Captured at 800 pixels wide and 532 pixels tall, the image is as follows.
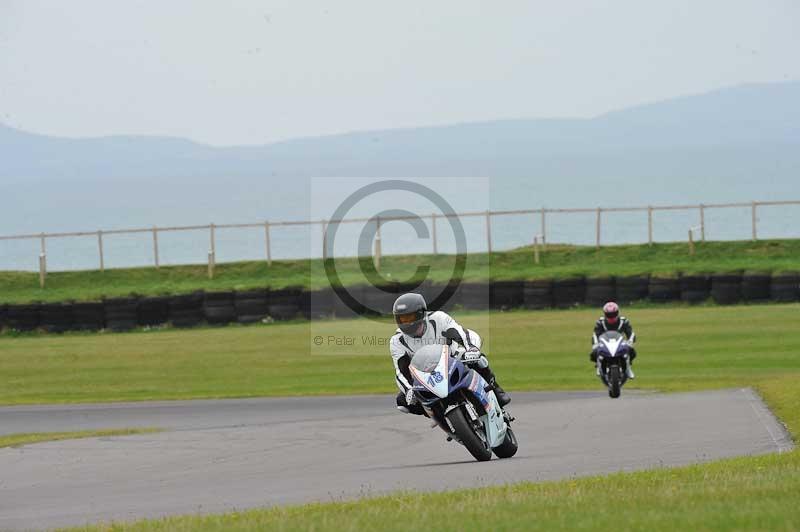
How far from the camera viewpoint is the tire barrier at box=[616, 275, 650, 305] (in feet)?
133

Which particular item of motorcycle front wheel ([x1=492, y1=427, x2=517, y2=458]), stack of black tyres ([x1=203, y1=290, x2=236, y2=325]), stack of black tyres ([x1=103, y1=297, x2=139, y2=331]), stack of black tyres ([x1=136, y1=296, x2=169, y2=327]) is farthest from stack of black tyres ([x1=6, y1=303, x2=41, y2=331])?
motorcycle front wheel ([x1=492, y1=427, x2=517, y2=458])

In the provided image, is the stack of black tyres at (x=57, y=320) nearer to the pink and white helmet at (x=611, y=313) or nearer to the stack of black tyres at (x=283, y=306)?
the stack of black tyres at (x=283, y=306)

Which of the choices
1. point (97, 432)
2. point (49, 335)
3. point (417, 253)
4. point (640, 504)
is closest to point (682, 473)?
point (640, 504)

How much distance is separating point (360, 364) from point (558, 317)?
7.51 metres

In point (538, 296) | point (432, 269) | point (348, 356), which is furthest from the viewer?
point (432, 269)

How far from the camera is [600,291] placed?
134 feet

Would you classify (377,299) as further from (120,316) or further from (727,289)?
(727,289)

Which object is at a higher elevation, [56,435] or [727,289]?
[727,289]

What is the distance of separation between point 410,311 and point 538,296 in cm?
2698

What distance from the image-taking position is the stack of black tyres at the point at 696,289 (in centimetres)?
4003

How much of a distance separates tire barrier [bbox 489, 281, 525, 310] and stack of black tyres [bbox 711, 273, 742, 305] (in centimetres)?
524

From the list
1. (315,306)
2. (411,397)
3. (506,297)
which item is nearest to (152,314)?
(315,306)

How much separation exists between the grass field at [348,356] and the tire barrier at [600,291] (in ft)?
2.48

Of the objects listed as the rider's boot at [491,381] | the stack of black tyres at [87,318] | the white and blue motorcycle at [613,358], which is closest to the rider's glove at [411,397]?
the rider's boot at [491,381]
